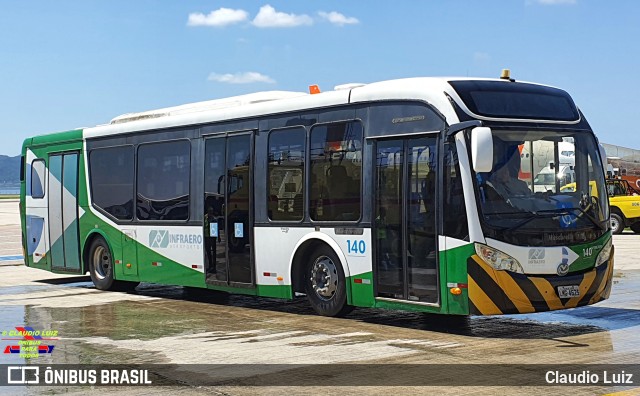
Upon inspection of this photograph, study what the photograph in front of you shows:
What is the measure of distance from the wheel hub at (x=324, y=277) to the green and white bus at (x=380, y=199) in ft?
0.07

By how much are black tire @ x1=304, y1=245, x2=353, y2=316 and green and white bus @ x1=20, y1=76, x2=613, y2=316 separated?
0.02 meters

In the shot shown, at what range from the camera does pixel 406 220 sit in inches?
450

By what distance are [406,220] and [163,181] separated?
5738mm

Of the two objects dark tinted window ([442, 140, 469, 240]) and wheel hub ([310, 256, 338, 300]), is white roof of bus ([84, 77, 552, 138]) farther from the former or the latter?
wheel hub ([310, 256, 338, 300])

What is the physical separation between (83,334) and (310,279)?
3082 mm

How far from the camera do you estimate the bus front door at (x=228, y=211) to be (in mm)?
14031

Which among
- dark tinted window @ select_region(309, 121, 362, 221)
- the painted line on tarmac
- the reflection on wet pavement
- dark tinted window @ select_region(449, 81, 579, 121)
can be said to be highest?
dark tinted window @ select_region(449, 81, 579, 121)

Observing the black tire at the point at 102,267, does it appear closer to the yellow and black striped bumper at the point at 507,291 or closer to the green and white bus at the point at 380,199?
the green and white bus at the point at 380,199

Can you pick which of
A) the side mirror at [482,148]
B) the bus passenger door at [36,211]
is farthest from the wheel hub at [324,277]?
the bus passenger door at [36,211]

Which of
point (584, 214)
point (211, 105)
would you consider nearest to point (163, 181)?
point (211, 105)

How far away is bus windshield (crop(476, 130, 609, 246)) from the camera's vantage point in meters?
10.8

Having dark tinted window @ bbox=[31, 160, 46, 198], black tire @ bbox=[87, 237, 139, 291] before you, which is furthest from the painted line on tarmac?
black tire @ bbox=[87, 237, 139, 291]

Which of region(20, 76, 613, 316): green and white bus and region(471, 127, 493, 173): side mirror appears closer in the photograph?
region(471, 127, 493, 173): side mirror

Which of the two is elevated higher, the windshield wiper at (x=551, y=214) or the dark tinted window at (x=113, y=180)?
the dark tinted window at (x=113, y=180)
